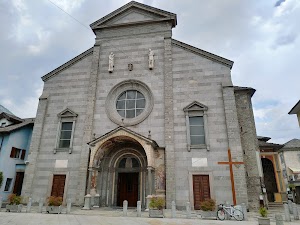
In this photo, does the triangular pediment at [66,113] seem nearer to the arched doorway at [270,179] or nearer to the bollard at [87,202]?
the bollard at [87,202]

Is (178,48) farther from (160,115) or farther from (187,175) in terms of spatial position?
(187,175)

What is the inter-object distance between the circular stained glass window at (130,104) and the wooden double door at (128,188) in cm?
495

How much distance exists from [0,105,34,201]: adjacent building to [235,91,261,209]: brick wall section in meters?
20.3

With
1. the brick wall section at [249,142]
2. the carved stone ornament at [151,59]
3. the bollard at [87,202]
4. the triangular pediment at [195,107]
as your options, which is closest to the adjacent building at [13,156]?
the bollard at [87,202]

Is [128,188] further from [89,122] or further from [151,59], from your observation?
[151,59]

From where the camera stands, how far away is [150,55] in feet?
65.0

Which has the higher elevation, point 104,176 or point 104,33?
point 104,33

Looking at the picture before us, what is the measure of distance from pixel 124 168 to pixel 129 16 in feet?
47.9

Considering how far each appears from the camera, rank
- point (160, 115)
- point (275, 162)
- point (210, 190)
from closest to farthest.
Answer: point (210, 190), point (160, 115), point (275, 162)

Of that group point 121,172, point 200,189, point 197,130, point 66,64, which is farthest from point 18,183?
point 197,130

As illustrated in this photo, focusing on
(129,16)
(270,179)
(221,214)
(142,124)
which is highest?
(129,16)

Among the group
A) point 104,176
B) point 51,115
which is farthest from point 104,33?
point 104,176

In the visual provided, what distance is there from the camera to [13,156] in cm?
2141

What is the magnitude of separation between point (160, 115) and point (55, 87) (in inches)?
421
